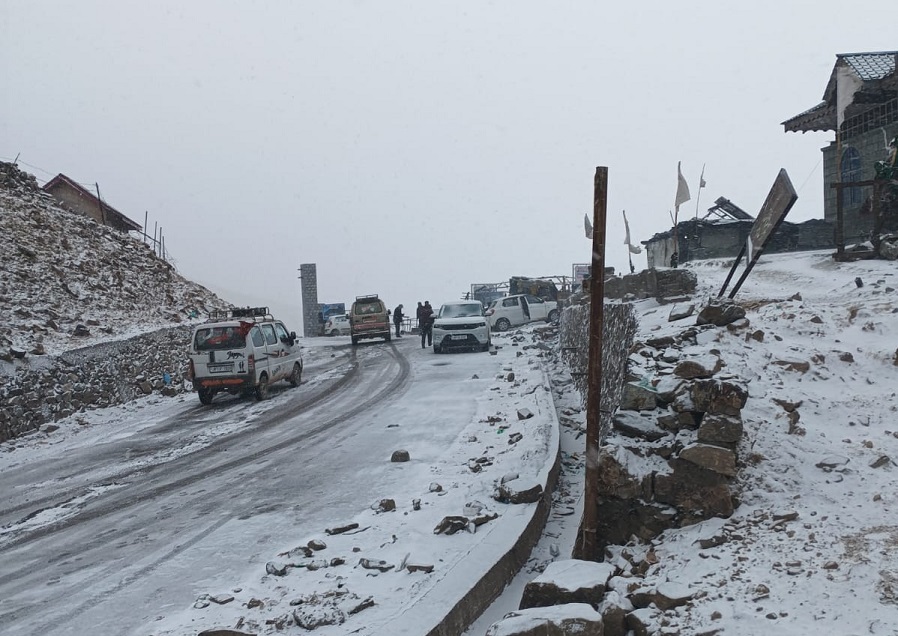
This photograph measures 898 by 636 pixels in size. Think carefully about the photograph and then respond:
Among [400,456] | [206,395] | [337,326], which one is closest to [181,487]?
[400,456]

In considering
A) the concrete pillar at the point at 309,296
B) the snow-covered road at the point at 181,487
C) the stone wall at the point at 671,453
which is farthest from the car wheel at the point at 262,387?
the concrete pillar at the point at 309,296

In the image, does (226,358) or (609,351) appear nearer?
(609,351)

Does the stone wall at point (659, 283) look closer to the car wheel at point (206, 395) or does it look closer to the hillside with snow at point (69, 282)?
the car wheel at point (206, 395)

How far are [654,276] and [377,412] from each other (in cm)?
633

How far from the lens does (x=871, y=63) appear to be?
22625mm

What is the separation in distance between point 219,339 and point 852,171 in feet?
70.9

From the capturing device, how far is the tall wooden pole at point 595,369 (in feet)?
19.3

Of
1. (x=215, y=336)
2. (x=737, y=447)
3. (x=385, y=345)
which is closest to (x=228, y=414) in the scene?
(x=215, y=336)

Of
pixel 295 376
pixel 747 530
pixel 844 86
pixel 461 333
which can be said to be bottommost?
pixel 295 376

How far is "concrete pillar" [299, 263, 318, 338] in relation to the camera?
4875 cm

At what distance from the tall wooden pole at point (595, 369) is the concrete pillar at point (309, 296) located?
4379cm

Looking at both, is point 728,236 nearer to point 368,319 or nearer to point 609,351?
point 368,319

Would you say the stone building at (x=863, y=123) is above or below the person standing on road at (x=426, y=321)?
above

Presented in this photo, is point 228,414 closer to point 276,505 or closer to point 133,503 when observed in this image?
point 133,503
